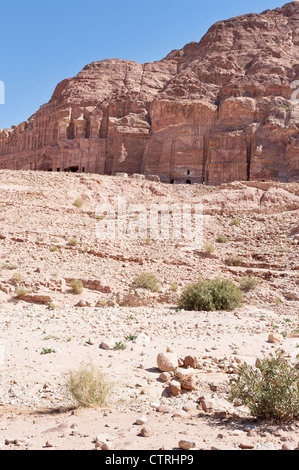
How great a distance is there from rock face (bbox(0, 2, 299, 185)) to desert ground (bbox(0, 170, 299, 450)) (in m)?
8.69

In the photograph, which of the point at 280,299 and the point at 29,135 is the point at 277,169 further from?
the point at 29,135

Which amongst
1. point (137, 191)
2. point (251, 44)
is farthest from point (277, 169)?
point (251, 44)

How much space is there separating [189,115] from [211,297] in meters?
27.2

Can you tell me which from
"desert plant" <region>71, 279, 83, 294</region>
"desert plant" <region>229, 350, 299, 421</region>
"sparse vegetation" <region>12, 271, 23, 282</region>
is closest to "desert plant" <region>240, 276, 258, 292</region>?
"desert plant" <region>71, 279, 83, 294</region>

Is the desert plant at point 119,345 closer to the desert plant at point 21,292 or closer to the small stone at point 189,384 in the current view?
the small stone at point 189,384

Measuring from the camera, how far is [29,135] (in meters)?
46.5

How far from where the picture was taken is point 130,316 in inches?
376

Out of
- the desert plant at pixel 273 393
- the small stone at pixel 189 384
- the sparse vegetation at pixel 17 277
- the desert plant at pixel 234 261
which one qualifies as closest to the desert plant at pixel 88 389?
the small stone at pixel 189 384

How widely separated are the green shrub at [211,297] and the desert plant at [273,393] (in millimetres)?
6853

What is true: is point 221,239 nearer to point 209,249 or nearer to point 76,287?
point 209,249

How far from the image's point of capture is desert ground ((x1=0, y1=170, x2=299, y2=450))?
12.7 ft

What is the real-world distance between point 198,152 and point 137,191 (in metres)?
10.9

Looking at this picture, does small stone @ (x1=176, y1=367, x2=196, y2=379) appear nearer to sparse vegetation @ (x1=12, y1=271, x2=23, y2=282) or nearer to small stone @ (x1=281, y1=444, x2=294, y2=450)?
small stone @ (x1=281, y1=444, x2=294, y2=450)

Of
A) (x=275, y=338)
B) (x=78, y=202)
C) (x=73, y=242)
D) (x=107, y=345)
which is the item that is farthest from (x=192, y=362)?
(x=78, y=202)
